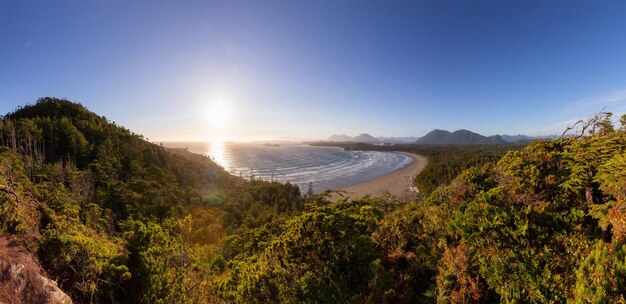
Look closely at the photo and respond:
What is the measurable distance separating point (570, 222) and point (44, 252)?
1081cm

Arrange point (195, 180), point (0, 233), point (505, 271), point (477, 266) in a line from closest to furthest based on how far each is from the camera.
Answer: point (505, 271), point (477, 266), point (0, 233), point (195, 180)

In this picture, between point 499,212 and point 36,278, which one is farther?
point 36,278

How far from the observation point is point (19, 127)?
104ft

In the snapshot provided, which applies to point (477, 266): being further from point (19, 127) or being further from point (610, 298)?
point (19, 127)

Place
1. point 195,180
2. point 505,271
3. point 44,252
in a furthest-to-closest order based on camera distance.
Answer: point 195,180 < point 44,252 < point 505,271

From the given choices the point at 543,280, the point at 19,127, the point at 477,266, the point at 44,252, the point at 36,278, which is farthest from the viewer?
the point at 19,127

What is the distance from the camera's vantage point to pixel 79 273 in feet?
19.3

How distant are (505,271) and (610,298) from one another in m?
1.49

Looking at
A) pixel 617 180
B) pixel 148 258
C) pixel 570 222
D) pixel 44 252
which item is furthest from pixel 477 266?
pixel 44 252

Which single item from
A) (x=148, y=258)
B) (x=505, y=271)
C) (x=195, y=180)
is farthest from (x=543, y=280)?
(x=195, y=180)

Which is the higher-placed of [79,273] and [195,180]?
Answer: [79,273]

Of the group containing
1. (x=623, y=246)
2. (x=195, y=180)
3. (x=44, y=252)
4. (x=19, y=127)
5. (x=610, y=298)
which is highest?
(x=19, y=127)

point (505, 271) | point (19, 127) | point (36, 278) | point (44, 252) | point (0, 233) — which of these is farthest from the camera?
point (19, 127)

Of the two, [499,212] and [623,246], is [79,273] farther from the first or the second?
[623,246]
